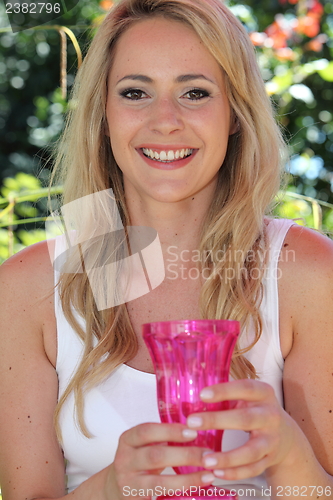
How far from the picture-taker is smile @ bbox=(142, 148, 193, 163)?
1.72 m

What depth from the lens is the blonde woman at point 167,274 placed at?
168 cm

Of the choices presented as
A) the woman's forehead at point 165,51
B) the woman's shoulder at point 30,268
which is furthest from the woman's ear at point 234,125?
→ the woman's shoulder at point 30,268

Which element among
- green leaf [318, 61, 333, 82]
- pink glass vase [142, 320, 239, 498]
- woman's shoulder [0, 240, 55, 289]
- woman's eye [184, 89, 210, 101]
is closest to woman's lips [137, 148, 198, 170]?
woman's eye [184, 89, 210, 101]

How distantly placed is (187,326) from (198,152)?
0.82m

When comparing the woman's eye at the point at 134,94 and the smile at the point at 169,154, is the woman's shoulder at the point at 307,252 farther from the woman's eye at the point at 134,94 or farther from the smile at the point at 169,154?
the woman's eye at the point at 134,94

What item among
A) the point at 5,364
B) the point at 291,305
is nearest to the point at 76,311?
the point at 5,364

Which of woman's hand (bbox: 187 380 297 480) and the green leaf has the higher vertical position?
the green leaf

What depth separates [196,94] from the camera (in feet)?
5.76

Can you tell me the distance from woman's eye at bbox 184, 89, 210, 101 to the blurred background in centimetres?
56

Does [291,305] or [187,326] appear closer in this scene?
[187,326]

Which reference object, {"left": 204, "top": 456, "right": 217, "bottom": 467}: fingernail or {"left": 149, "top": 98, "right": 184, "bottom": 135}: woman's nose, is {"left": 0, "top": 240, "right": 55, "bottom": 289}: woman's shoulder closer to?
{"left": 149, "top": 98, "right": 184, "bottom": 135}: woman's nose

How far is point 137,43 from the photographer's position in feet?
5.87

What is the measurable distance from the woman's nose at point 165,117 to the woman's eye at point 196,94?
5 cm

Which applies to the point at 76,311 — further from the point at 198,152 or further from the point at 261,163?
the point at 261,163
